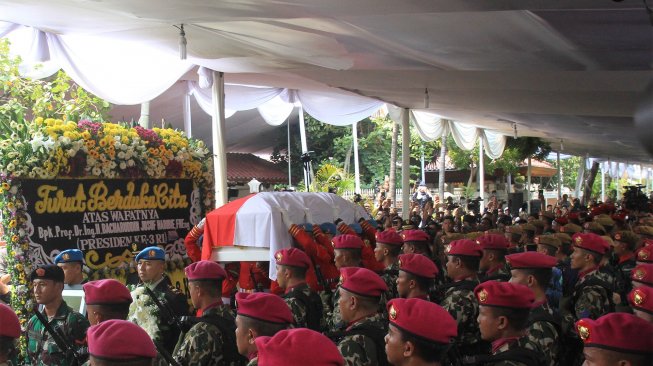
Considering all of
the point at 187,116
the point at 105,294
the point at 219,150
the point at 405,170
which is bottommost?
the point at 105,294

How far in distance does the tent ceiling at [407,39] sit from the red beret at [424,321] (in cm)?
254

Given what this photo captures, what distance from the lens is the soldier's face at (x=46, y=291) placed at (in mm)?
4578

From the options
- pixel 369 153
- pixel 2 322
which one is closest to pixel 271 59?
pixel 2 322

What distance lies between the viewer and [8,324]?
328 cm

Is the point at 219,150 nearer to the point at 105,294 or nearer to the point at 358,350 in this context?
the point at 105,294

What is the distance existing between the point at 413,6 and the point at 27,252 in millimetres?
3757

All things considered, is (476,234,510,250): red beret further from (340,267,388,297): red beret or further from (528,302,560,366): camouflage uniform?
(340,267,388,297): red beret

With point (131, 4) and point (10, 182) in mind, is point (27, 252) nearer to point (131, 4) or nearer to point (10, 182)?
point (10, 182)

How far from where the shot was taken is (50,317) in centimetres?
457

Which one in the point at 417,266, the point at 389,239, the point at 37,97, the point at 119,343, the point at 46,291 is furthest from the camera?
the point at 37,97

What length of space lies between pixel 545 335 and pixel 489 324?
53cm

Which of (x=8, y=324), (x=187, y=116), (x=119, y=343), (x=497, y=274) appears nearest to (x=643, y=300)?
(x=497, y=274)

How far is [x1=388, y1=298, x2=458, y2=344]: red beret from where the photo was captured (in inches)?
118

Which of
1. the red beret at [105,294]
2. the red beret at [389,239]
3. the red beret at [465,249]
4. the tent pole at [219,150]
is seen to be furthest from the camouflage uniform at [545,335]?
the tent pole at [219,150]
